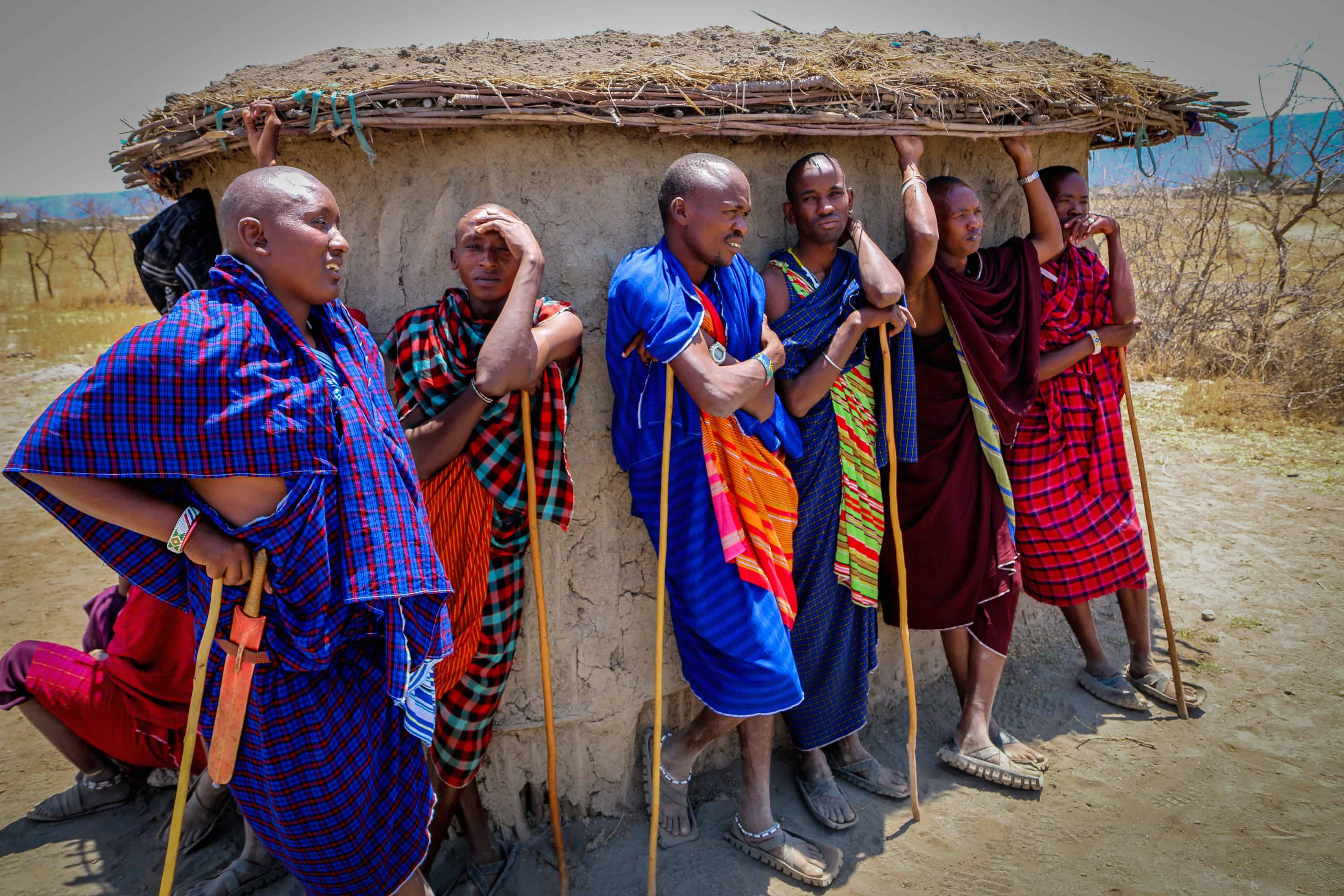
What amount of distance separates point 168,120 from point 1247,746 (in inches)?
190

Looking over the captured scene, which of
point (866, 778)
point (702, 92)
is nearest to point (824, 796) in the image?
point (866, 778)

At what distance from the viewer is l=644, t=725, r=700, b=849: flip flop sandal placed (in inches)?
119

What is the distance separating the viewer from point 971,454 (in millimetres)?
3396

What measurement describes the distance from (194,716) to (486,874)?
4.30 feet

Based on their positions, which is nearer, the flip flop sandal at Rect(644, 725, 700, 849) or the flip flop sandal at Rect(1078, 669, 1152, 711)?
the flip flop sandal at Rect(644, 725, 700, 849)

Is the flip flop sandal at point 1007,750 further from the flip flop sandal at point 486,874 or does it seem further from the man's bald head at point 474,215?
the man's bald head at point 474,215

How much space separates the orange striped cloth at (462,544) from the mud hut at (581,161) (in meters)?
0.33

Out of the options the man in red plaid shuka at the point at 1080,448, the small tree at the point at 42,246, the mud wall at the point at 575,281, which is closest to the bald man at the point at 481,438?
the mud wall at the point at 575,281

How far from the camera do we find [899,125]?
3086mm

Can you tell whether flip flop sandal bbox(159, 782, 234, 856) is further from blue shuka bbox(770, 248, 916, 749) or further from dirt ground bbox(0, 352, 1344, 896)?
blue shuka bbox(770, 248, 916, 749)

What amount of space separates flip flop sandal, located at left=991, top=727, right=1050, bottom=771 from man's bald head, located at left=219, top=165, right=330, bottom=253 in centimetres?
321

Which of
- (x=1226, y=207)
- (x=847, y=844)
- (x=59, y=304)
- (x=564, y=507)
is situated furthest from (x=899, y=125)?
(x=59, y=304)

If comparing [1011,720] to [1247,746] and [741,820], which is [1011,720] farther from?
[741,820]

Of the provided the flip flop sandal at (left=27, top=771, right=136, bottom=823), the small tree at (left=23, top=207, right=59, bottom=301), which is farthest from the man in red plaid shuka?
the small tree at (left=23, top=207, right=59, bottom=301)
